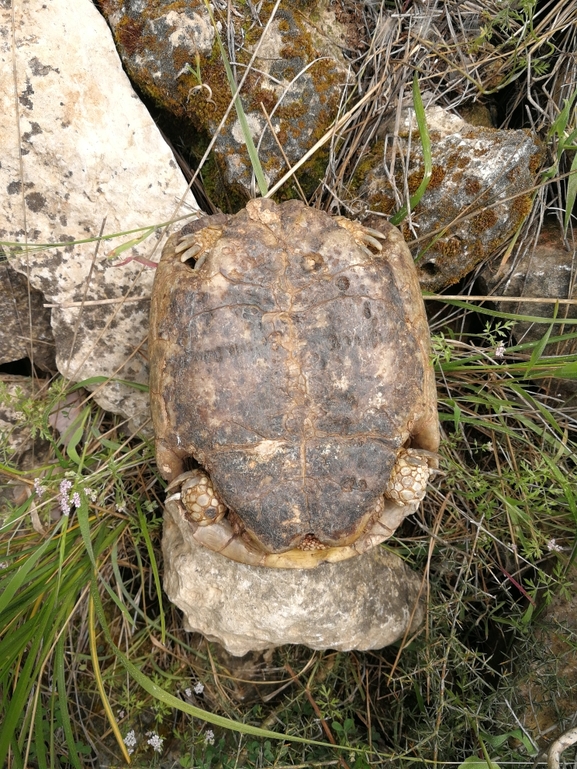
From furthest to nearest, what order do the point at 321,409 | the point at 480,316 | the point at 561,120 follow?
the point at 480,316 < the point at 561,120 < the point at 321,409

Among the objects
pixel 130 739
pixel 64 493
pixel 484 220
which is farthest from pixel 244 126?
pixel 130 739

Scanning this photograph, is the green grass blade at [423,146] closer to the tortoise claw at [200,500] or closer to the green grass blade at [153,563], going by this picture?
the tortoise claw at [200,500]

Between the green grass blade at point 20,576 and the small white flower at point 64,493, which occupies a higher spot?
the small white flower at point 64,493

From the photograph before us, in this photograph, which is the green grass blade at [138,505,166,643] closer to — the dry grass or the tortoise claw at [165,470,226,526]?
the dry grass

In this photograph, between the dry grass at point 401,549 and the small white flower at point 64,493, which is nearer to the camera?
the small white flower at point 64,493

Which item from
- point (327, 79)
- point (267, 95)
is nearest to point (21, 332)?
point (267, 95)

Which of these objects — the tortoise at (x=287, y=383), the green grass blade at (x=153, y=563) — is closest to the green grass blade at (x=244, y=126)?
the tortoise at (x=287, y=383)

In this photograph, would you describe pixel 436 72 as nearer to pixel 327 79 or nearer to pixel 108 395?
pixel 327 79
